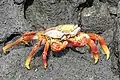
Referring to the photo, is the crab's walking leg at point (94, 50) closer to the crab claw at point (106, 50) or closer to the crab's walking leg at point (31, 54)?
the crab claw at point (106, 50)

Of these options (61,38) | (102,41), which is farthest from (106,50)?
(61,38)

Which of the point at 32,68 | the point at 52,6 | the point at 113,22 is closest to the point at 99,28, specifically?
the point at 113,22

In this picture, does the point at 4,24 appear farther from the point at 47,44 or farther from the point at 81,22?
the point at 81,22

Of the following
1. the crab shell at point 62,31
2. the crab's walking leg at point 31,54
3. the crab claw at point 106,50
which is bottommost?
the crab claw at point 106,50

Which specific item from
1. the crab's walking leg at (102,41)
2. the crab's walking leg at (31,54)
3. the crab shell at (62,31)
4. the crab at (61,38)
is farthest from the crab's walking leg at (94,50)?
the crab's walking leg at (31,54)

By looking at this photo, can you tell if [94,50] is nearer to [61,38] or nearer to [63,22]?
[61,38]
